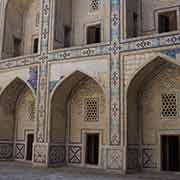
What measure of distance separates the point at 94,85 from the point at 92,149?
2.53 meters

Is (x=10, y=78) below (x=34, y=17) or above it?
below

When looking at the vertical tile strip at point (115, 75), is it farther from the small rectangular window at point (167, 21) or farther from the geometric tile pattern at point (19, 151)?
the geometric tile pattern at point (19, 151)

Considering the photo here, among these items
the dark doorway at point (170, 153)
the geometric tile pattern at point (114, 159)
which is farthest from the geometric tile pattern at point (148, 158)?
the geometric tile pattern at point (114, 159)

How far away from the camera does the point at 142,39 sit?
10383 millimetres

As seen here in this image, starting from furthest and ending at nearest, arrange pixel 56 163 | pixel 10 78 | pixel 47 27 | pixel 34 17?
pixel 34 17, pixel 10 78, pixel 47 27, pixel 56 163

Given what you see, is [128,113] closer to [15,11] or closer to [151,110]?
[151,110]

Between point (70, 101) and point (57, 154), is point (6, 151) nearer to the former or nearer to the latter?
point (57, 154)

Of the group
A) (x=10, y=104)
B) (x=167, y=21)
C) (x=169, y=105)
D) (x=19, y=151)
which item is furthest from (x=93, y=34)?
(x=19, y=151)

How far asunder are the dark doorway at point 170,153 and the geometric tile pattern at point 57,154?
12.9ft

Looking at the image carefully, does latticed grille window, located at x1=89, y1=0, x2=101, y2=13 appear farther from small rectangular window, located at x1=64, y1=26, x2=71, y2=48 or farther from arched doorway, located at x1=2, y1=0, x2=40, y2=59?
arched doorway, located at x1=2, y1=0, x2=40, y2=59

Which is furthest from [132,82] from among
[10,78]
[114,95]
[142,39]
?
[10,78]

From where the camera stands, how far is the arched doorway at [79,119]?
12008 millimetres

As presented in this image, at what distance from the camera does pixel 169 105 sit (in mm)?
10781

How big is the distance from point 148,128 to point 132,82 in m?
Result: 1.80
